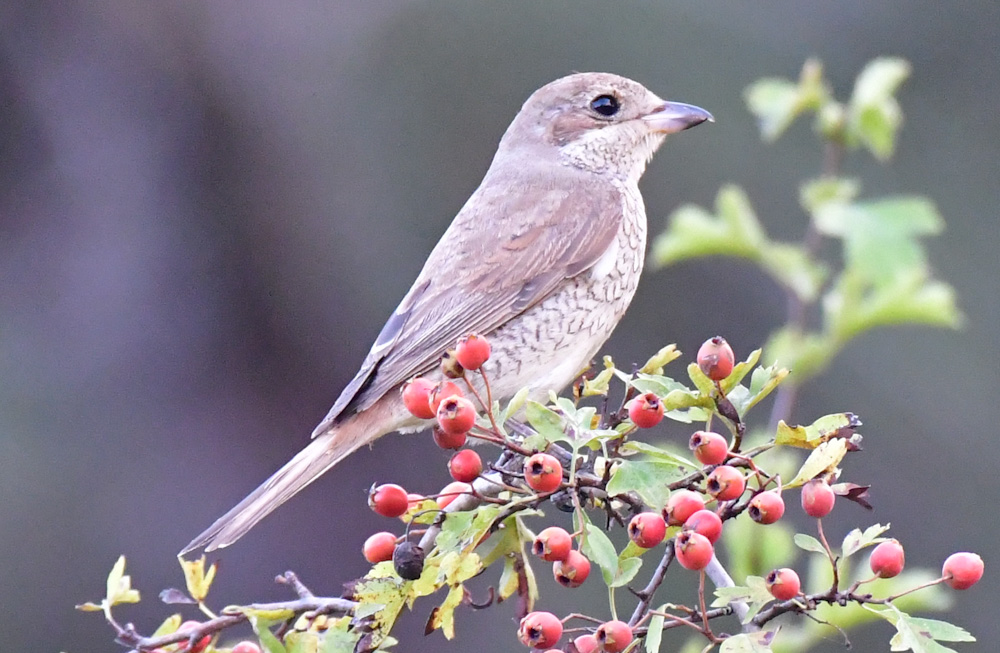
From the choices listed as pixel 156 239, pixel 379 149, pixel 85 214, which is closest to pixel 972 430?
pixel 379 149

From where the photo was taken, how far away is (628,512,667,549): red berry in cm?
191

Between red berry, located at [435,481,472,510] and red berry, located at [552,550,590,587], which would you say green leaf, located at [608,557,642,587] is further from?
red berry, located at [435,481,472,510]

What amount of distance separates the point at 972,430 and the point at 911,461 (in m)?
0.43

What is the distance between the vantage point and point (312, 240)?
890 cm

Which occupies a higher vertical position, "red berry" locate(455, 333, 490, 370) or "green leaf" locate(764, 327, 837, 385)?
"red berry" locate(455, 333, 490, 370)

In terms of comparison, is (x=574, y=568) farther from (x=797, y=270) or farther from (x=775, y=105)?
(x=775, y=105)

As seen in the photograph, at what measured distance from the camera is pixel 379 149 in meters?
9.02

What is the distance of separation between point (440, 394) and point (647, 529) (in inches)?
18.5

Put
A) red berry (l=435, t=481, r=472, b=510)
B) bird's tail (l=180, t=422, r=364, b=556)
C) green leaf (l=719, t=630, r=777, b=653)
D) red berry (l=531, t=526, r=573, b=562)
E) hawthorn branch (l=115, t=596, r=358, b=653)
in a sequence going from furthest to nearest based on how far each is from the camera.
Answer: bird's tail (l=180, t=422, r=364, b=556) < red berry (l=435, t=481, r=472, b=510) < hawthorn branch (l=115, t=596, r=358, b=653) < red berry (l=531, t=526, r=573, b=562) < green leaf (l=719, t=630, r=777, b=653)

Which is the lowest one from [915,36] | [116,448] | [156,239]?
[116,448]

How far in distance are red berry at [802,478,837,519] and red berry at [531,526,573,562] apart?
395mm

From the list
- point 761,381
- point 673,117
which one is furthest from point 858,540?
point 673,117

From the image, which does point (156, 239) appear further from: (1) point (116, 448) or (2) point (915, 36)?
(2) point (915, 36)

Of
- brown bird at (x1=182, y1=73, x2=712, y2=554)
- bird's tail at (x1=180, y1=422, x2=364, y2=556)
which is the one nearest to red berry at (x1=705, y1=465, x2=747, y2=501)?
bird's tail at (x1=180, y1=422, x2=364, y2=556)
